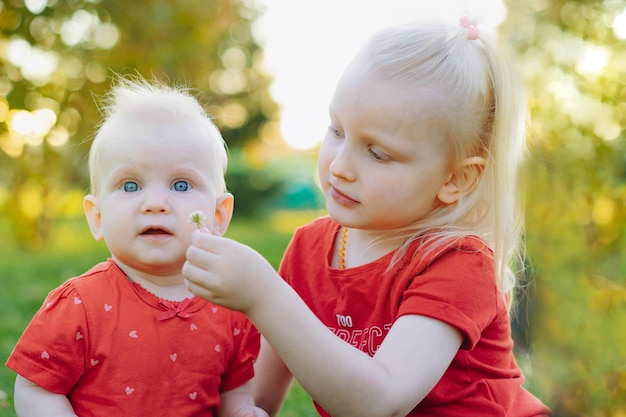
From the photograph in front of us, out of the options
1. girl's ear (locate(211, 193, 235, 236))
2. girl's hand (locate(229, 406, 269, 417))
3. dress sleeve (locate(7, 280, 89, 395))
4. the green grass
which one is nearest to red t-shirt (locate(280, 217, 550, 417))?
girl's hand (locate(229, 406, 269, 417))

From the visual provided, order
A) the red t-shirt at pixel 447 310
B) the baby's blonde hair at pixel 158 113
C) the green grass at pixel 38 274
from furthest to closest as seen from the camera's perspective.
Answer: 1. the green grass at pixel 38 274
2. the baby's blonde hair at pixel 158 113
3. the red t-shirt at pixel 447 310

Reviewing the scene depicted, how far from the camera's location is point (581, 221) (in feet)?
8.82

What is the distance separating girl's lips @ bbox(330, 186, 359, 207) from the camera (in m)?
2.06

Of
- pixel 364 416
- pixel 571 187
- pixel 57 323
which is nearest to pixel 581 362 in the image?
pixel 571 187

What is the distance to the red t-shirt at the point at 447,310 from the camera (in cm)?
192

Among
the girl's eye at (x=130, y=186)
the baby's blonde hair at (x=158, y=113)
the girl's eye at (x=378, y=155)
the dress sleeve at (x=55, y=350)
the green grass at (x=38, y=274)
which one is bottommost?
the green grass at (x=38, y=274)

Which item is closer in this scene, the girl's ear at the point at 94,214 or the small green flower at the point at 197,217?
the small green flower at the point at 197,217

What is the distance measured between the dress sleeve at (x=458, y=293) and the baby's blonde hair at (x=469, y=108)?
58 millimetres

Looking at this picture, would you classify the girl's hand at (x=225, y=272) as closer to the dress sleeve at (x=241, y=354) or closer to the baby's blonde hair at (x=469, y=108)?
the dress sleeve at (x=241, y=354)

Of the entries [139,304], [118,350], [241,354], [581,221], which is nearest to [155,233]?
[139,304]

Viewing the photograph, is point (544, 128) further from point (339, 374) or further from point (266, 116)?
point (266, 116)

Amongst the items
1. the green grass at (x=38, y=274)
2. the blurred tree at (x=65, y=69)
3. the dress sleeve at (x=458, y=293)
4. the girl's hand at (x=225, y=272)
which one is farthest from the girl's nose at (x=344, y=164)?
the blurred tree at (x=65, y=69)

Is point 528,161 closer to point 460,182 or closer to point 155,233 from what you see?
point 460,182

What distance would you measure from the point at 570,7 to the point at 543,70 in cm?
30
